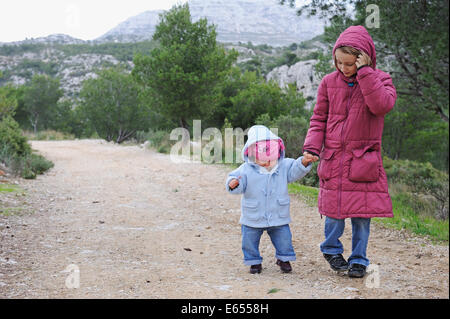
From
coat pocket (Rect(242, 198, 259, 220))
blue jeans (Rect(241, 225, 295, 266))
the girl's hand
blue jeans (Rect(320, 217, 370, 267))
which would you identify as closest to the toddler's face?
coat pocket (Rect(242, 198, 259, 220))

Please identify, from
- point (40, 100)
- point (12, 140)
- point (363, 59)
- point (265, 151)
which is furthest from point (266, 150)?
point (40, 100)

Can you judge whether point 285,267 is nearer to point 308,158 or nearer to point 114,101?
point 308,158

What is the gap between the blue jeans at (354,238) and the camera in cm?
329

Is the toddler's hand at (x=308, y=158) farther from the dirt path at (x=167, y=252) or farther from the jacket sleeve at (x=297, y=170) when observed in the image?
the dirt path at (x=167, y=252)

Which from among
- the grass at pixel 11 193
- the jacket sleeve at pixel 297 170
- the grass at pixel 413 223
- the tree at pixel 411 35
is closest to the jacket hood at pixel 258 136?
the jacket sleeve at pixel 297 170

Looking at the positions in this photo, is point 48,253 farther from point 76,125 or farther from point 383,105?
point 76,125

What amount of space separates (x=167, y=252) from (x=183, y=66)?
12876 mm

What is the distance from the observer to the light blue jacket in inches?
137

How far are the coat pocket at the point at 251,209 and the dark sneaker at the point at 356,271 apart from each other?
87 cm

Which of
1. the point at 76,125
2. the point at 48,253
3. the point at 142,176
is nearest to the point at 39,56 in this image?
the point at 76,125

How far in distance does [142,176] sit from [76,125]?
33890mm

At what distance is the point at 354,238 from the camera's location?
3363mm

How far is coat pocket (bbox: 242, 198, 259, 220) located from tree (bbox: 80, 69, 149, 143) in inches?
1043

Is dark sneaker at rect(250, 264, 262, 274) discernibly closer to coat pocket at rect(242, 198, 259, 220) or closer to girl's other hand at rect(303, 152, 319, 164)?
coat pocket at rect(242, 198, 259, 220)
